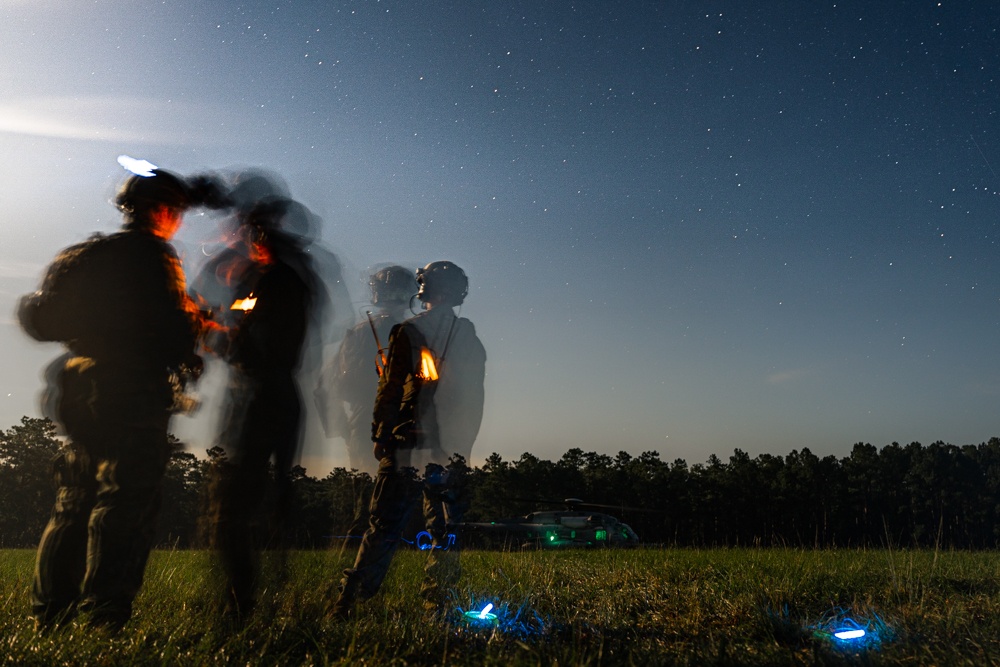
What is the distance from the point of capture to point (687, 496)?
46.8 metres

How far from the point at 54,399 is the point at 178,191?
3.42 feet

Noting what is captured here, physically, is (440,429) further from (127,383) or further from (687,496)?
(687,496)

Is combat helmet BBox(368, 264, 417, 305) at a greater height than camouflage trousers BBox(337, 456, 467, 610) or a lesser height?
greater

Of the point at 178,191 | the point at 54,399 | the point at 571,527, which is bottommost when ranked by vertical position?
the point at 571,527

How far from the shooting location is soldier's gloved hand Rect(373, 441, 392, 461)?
415 cm

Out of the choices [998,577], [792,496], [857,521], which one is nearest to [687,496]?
[792,496]

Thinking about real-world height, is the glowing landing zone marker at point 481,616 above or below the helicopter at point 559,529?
above

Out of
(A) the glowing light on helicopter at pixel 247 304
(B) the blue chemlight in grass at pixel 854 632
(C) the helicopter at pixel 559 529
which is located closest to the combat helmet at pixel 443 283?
(A) the glowing light on helicopter at pixel 247 304

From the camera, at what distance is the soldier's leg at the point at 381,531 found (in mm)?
3959

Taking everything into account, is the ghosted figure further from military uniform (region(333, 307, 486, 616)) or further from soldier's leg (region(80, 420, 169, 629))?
military uniform (region(333, 307, 486, 616))

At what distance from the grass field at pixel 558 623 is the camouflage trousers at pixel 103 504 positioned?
174 millimetres

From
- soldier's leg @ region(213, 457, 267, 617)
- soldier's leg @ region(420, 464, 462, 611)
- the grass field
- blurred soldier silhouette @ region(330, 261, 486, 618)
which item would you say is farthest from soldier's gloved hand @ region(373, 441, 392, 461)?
Answer: soldier's leg @ region(213, 457, 267, 617)

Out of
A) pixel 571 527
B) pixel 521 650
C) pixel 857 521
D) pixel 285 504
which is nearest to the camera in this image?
pixel 521 650

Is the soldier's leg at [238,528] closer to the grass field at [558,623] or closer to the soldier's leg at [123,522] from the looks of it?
the grass field at [558,623]
